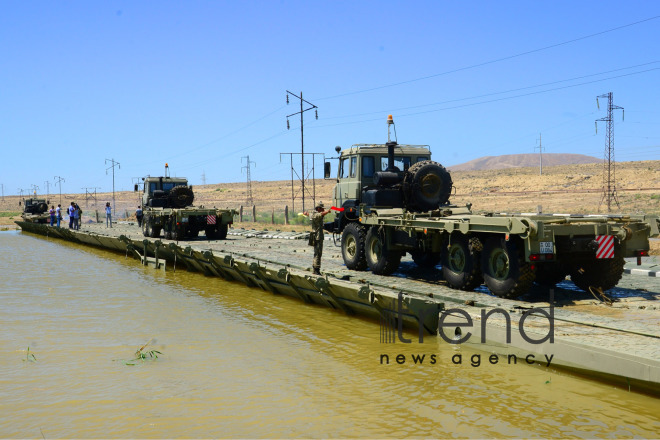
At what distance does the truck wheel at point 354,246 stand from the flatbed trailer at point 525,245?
1.62 m

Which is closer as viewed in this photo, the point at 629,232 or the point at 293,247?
the point at 629,232

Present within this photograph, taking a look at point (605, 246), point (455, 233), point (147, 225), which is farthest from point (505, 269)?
point (147, 225)

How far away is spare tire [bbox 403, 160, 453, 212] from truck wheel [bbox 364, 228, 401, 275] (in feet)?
3.81

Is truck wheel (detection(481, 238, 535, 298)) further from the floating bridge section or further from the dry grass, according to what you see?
the dry grass

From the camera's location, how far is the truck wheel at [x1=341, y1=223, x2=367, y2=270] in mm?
14344

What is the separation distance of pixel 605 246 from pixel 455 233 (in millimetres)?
2470

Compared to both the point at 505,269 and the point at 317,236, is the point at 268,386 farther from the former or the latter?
the point at 317,236

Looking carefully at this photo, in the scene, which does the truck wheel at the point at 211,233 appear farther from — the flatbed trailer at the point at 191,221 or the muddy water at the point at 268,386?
the muddy water at the point at 268,386

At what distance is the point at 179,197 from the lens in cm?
2797

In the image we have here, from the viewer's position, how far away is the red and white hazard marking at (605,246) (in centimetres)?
985

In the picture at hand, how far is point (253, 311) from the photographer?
12.5 m

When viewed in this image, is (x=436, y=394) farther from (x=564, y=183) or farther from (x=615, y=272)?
(x=564, y=183)

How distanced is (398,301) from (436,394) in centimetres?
245

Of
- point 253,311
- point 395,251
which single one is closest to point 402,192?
point 395,251
